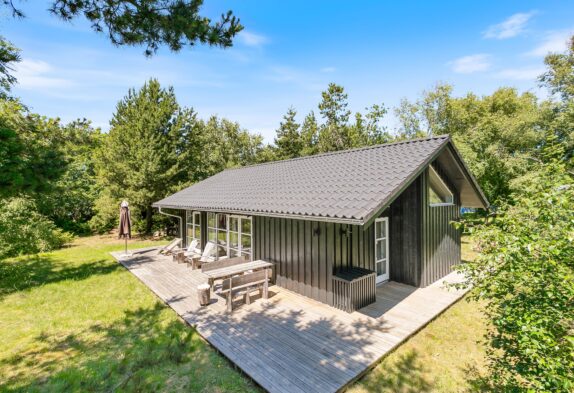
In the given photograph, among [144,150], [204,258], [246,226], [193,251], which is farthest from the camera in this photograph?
[144,150]

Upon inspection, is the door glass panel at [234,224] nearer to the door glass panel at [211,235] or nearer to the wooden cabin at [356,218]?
the wooden cabin at [356,218]

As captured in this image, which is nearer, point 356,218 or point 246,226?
point 356,218

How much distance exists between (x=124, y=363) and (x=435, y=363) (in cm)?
518

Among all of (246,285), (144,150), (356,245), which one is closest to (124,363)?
(246,285)

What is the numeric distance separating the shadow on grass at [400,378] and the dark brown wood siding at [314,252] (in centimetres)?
226

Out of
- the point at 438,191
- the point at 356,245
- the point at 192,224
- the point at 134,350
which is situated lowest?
the point at 134,350

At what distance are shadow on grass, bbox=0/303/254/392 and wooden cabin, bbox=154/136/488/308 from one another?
3124 mm

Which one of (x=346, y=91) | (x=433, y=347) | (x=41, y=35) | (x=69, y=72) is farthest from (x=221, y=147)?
(x=433, y=347)

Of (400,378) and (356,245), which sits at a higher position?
(356,245)

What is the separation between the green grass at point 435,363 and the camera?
391 cm

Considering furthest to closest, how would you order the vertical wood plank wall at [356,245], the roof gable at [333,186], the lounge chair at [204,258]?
the lounge chair at [204,258], the vertical wood plank wall at [356,245], the roof gable at [333,186]

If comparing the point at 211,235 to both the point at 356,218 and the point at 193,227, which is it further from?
the point at 356,218

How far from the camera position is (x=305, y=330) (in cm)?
536

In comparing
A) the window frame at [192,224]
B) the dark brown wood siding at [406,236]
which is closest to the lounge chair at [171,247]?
the window frame at [192,224]
